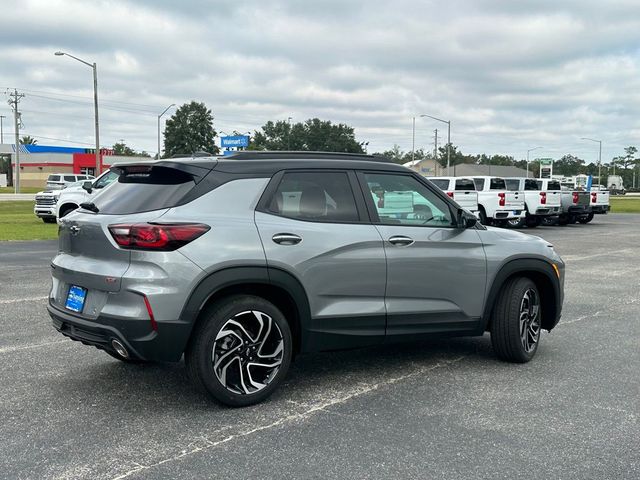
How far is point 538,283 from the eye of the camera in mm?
5996

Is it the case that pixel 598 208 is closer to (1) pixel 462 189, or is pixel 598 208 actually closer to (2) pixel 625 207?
(1) pixel 462 189

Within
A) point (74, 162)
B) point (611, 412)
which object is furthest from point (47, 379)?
point (74, 162)

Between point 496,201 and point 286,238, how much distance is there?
2104 centimetres

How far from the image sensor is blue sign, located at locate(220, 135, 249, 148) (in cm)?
5299

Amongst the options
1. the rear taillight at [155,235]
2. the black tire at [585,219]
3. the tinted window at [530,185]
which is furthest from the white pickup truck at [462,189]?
the rear taillight at [155,235]

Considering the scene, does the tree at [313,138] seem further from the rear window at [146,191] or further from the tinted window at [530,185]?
the rear window at [146,191]

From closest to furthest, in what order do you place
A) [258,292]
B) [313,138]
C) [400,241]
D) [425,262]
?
[258,292]
[400,241]
[425,262]
[313,138]

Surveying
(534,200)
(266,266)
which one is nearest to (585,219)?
(534,200)

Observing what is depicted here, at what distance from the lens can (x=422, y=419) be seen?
435 centimetres

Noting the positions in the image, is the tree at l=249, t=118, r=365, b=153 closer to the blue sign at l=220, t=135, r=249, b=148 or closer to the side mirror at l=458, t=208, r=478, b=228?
the blue sign at l=220, t=135, r=249, b=148

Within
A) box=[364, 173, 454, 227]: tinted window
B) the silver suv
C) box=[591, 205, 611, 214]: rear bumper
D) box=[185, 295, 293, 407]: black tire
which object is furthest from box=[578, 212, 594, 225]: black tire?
box=[185, 295, 293, 407]: black tire

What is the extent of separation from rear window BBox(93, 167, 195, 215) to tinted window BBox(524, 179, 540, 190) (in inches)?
939

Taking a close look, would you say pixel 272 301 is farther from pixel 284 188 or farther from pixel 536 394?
pixel 536 394

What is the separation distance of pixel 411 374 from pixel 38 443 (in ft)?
9.27
